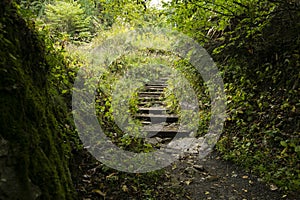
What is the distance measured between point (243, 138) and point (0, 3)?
4.58 metres

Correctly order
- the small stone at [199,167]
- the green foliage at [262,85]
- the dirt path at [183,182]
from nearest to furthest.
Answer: the dirt path at [183,182], the green foliage at [262,85], the small stone at [199,167]

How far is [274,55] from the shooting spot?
5711mm

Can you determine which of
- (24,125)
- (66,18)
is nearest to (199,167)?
(24,125)

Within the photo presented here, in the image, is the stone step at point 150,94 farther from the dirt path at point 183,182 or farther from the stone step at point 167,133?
the dirt path at point 183,182

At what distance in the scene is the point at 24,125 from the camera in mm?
A: 1897

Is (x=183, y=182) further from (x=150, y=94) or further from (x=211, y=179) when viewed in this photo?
(x=150, y=94)

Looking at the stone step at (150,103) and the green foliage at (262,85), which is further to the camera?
the stone step at (150,103)

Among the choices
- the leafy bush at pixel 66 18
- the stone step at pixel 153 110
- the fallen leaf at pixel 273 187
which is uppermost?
the leafy bush at pixel 66 18

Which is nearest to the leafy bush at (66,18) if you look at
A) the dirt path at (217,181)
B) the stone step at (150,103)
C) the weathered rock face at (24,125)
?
the stone step at (150,103)

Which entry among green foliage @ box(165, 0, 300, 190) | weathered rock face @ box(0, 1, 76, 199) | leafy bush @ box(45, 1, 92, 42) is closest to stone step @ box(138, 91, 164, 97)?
leafy bush @ box(45, 1, 92, 42)

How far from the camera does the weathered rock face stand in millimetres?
1662

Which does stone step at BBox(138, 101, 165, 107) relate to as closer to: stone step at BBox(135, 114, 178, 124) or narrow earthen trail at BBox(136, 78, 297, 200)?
stone step at BBox(135, 114, 178, 124)

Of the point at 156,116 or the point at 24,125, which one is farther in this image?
the point at 156,116

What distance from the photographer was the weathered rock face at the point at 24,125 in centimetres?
166
